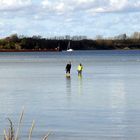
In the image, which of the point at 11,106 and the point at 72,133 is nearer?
the point at 72,133

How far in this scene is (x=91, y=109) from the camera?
1770 cm

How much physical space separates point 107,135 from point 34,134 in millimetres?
1725

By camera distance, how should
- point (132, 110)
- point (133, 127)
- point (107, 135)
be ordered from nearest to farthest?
point (107, 135) < point (133, 127) < point (132, 110)

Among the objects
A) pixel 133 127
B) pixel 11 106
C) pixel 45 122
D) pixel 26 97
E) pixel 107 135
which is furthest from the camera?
pixel 26 97

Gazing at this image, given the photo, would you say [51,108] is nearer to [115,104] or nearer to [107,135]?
[115,104]

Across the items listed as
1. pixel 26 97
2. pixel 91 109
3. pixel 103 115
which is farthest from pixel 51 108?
pixel 26 97

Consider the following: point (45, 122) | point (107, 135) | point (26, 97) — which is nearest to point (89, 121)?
point (45, 122)

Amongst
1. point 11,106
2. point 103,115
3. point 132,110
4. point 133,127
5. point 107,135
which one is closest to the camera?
point 107,135

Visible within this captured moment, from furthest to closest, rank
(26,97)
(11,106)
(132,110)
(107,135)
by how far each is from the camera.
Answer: (26,97) < (11,106) < (132,110) < (107,135)

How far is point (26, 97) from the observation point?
72.4ft

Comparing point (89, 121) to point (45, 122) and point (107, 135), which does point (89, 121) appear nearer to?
point (45, 122)

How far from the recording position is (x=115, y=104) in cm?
1912

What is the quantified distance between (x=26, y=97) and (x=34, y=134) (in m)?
9.16

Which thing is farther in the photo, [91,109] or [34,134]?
[91,109]
